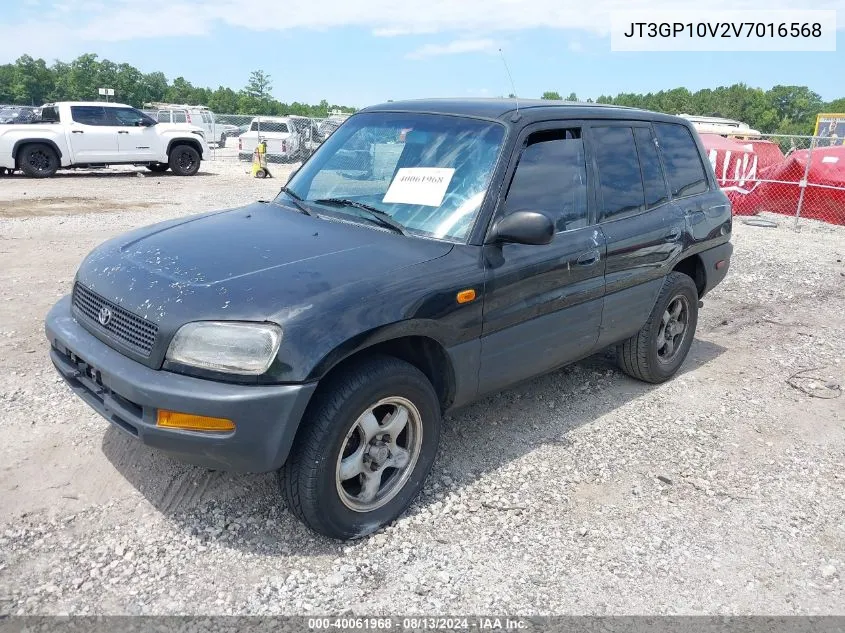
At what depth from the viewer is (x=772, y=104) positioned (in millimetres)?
96938

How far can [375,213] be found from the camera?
358cm

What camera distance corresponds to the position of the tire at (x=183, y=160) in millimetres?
18641

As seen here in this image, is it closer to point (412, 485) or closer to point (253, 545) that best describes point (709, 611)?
point (412, 485)

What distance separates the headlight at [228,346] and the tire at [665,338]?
3.02 meters

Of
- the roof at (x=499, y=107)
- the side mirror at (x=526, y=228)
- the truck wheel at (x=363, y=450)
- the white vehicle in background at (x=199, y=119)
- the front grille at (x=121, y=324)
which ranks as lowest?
the truck wheel at (x=363, y=450)

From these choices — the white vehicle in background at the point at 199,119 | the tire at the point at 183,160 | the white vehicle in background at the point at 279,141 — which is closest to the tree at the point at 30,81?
the white vehicle in background at the point at 199,119

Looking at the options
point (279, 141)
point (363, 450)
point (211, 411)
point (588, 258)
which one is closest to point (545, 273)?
point (588, 258)

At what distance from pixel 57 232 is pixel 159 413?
8182 millimetres

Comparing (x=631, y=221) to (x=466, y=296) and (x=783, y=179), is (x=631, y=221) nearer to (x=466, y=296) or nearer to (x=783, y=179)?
(x=466, y=296)

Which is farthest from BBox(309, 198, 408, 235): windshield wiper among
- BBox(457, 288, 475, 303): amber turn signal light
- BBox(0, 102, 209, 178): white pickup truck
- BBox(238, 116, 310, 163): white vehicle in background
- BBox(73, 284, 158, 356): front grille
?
BBox(238, 116, 310, 163): white vehicle in background

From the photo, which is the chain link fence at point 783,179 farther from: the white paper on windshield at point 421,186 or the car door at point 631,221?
the white paper on windshield at point 421,186

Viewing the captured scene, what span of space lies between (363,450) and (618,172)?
2.44 meters

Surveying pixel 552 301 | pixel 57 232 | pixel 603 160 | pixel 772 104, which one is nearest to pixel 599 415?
pixel 552 301

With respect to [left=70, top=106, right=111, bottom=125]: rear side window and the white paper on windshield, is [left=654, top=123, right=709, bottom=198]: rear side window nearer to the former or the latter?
the white paper on windshield
